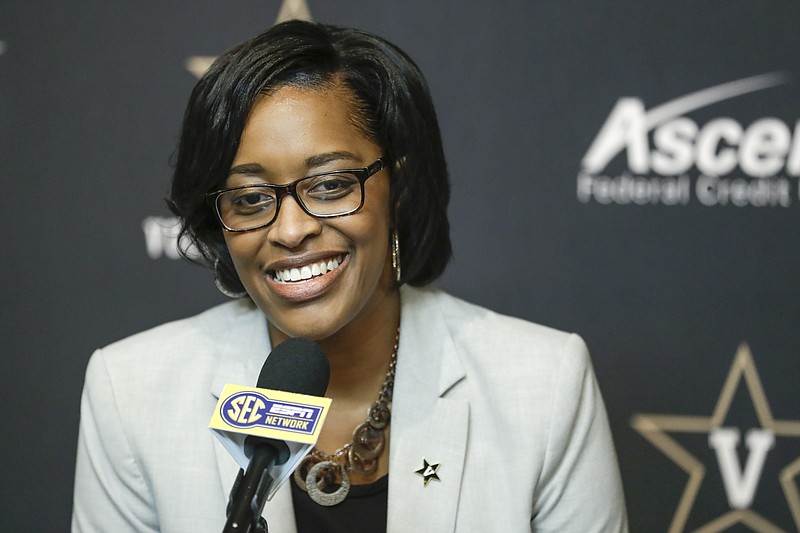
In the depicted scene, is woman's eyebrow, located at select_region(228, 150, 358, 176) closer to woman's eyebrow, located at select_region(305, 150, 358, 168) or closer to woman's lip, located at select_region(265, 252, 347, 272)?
woman's eyebrow, located at select_region(305, 150, 358, 168)

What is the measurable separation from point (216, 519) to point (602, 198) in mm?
1121

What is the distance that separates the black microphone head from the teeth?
12.8 inches

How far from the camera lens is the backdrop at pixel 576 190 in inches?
81.2

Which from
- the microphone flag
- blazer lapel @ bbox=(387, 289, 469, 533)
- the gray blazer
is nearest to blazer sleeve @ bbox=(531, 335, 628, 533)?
the gray blazer

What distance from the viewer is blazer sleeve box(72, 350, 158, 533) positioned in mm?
1491

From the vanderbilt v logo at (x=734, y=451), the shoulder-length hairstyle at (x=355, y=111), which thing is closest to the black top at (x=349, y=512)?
the shoulder-length hairstyle at (x=355, y=111)

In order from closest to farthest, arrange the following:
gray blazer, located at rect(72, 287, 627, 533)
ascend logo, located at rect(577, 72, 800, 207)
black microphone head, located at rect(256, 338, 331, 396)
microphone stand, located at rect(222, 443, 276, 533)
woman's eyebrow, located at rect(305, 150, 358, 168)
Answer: microphone stand, located at rect(222, 443, 276, 533) → black microphone head, located at rect(256, 338, 331, 396) → woman's eyebrow, located at rect(305, 150, 358, 168) → gray blazer, located at rect(72, 287, 627, 533) → ascend logo, located at rect(577, 72, 800, 207)

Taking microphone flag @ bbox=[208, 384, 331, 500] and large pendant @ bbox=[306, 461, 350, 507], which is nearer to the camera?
microphone flag @ bbox=[208, 384, 331, 500]

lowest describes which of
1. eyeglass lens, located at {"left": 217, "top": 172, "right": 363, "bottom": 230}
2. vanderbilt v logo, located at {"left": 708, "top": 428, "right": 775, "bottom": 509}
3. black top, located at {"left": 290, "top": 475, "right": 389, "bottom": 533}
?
vanderbilt v logo, located at {"left": 708, "top": 428, "right": 775, "bottom": 509}

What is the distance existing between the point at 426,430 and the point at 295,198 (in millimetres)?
427

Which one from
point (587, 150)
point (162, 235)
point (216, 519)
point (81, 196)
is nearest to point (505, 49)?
point (587, 150)

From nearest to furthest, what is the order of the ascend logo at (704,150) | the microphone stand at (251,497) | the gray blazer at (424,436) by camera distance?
the microphone stand at (251,497) → the gray blazer at (424,436) → the ascend logo at (704,150)

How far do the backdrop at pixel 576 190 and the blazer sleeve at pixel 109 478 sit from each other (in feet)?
2.13

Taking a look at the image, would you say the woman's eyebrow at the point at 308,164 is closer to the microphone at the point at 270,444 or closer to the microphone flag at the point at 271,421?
the microphone at the point at 270,444
